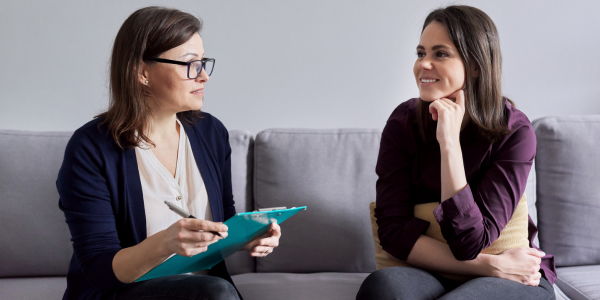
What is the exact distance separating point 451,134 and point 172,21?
86 centimetres

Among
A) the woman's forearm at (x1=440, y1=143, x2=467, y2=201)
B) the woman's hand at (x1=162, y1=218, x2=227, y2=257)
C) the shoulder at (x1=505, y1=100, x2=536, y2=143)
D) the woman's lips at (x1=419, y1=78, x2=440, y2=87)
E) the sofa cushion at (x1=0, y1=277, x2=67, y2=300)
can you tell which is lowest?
the sofa cushion at (x1=0, y1=277, x2=67, y2=300)

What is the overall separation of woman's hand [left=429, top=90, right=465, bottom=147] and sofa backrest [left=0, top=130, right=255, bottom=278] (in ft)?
4.51

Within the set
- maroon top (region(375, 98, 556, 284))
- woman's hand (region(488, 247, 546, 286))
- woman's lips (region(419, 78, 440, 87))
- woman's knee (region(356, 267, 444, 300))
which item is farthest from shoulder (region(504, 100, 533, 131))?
woman's knee (region(356, 267, 444, 300))

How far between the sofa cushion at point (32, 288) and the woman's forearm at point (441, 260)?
1190 millimetres

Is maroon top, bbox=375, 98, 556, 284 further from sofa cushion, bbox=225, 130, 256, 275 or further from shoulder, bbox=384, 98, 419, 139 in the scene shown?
sofa cushion, bbox=225, 130, 256, 275

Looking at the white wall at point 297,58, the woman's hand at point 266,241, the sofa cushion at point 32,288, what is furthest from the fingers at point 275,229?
the white wall at point 297,58

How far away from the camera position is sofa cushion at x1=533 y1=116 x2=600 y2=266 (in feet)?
5.68

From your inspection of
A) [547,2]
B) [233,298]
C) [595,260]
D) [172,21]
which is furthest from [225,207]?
[547,2]

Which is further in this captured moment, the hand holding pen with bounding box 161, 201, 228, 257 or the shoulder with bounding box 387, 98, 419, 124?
the shoulder with bounding box 387, 98, 419, 124

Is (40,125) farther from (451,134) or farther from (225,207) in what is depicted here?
(451,134)

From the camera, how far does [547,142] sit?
1789 millimetres

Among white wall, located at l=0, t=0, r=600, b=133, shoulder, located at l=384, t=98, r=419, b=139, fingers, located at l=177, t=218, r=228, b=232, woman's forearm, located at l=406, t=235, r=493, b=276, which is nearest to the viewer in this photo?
fingers, located at l=177, t=218, r=228, b=232

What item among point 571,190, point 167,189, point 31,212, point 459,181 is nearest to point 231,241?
point 167,189

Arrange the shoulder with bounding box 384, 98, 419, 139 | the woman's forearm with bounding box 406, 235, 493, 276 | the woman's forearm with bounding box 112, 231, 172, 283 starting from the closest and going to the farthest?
1. the woman's forearm with bounding box 112, 231, 172, 283
2. the woman's forearm with bounding box 406, 235, 493, 276
3. the shoulder with bounding box 384, 98, 419, 139
